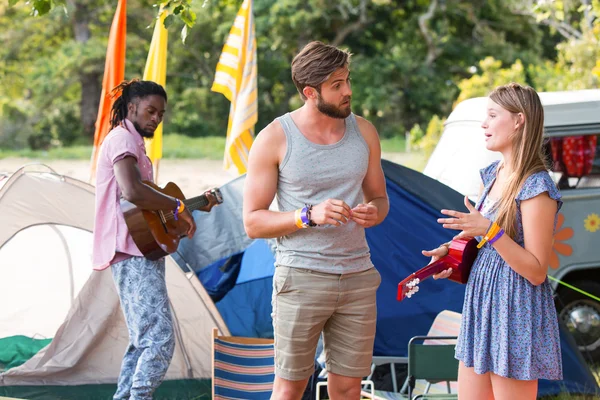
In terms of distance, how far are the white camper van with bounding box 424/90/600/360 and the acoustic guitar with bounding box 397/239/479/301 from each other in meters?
3.09

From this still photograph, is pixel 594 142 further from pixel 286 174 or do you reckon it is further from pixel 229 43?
pixel 286 174

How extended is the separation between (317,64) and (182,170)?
57.0 feet

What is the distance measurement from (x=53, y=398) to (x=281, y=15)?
19.2 m

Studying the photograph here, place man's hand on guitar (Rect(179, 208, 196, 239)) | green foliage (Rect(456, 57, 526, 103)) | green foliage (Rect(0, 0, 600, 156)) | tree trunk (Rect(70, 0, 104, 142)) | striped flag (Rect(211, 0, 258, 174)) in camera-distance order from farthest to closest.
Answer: tree trunk (Rect(70, 0, 104, 142)) → green foliage (Rect(0, 0, 600, 156)) → green foliage (Rect(456, 57, 526, 103)) → striped flag (Rect(211, 0, 258, 174)) → man's hand on guitar (Rect(179, 208, 196, 239))

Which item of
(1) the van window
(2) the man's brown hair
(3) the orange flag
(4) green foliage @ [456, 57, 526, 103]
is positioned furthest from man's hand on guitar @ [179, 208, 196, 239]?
(4) green foliage @ [456, 57, 526, 103]

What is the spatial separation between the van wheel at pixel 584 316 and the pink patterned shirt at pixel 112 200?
3.59 metres

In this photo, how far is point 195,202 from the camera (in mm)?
4391

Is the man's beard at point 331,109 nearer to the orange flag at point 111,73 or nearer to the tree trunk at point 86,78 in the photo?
the orange flag at point 111,73

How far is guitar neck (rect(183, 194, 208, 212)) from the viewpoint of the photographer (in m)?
4.34

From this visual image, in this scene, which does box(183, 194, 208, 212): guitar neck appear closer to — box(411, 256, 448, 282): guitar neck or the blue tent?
the blue tent

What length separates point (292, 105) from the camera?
26188 millimetres

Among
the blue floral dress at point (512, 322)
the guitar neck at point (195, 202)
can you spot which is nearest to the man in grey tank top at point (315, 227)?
the blue floral dress at point (512, 322)

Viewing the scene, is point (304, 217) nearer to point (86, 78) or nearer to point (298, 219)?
point (298, 219)

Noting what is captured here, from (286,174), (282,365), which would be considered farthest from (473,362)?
(286,174)
